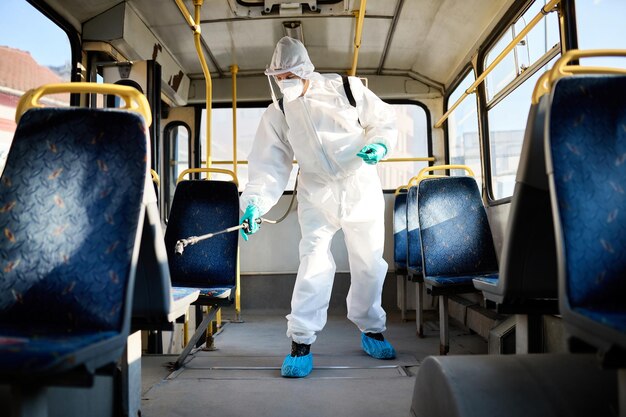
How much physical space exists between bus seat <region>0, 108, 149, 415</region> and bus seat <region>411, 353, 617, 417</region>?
2.68 ft

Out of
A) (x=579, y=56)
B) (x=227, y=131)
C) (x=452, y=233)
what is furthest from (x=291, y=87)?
(x=227, y=131)

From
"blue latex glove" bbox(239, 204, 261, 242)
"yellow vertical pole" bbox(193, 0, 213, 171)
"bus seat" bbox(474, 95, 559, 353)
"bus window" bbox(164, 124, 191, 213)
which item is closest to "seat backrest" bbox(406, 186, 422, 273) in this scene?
"blue latex glove" bbox(239, 204, 261, 242)

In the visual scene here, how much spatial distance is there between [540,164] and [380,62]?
12.1 ft

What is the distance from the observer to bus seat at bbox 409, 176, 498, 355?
118 inches

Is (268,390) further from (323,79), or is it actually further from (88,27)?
(88,27)

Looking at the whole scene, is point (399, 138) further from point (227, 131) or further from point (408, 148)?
point (227, 131)

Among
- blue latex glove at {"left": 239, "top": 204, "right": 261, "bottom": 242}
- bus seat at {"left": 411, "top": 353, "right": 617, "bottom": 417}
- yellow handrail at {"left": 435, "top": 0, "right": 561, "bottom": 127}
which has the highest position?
yellow handrail at {"left": 435, "top": 0, "right": 561, "bottom": 127}

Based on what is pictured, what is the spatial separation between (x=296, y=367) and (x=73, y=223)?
1556 mm

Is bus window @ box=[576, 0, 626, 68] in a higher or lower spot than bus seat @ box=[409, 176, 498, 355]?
higher

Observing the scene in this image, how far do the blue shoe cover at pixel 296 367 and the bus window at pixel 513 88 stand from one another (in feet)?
5.93

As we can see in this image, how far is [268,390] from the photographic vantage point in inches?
93.3

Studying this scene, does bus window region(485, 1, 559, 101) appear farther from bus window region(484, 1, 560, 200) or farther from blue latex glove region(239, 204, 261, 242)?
blue latex glove region(239, 204, 261, 242)

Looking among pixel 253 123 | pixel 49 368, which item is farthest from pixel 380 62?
pixel 49 368

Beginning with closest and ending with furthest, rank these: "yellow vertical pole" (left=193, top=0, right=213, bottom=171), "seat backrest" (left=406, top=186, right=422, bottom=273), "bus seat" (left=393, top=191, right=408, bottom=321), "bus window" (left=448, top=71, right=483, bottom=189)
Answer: "yellow vertical pole" (left=193, top=0, right=213, bottom=171) → "seat backrest" (left=406, top=186, right=422, bottom=273) → "bus window" (left=448, top=71, right=483, bottom=189) → "bus seat" (left=393, top=191, right=408, bottom=321)
